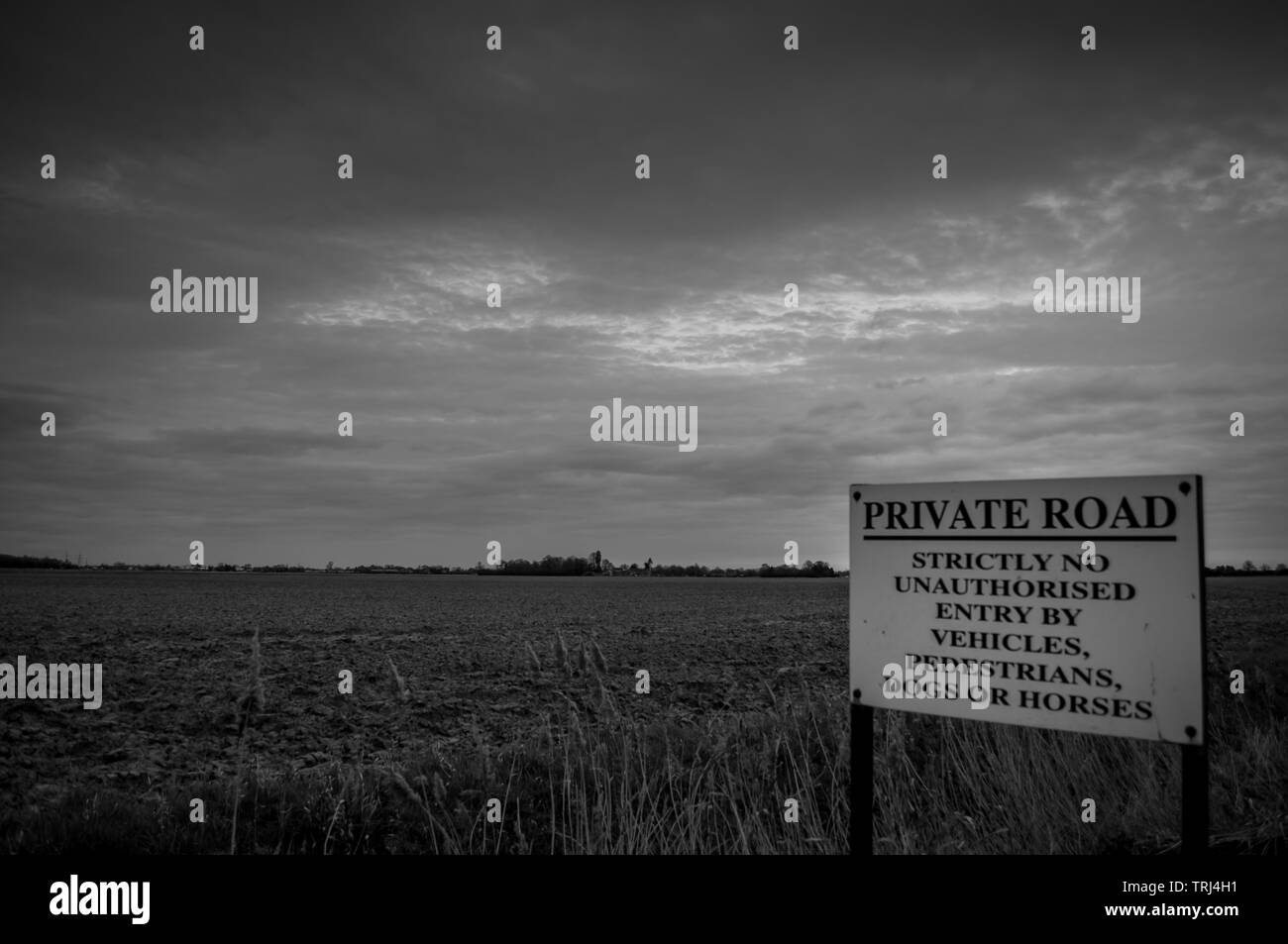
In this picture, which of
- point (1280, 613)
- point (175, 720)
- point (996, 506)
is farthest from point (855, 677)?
point (1280, 613)

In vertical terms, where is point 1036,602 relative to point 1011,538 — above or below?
below

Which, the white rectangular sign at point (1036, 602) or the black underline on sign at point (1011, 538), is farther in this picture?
the black underline on sign at point (1011, 538)

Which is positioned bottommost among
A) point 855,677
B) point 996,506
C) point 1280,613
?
point 1280,613

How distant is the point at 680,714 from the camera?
16.1 meters

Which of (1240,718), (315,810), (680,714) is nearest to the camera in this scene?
(315,810)

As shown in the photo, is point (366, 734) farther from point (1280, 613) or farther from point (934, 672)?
point (1280, 613)

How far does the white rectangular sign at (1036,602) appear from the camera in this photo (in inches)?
171

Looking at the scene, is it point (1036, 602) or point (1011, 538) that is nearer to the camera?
point (1036, 602)

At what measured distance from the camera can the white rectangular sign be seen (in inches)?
171

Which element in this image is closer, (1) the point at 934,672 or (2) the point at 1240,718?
(1) the point at 934,672

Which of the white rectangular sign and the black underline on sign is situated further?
the black underline on sign

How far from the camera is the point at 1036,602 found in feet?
15.4
